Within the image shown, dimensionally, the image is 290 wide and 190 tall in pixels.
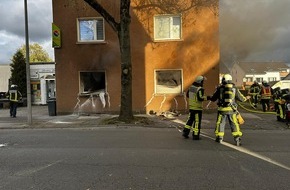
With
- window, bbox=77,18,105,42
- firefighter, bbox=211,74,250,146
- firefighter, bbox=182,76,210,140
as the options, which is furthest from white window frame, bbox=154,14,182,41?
firefighter, bbox=211,74,250,146

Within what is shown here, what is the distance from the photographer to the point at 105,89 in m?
17.0

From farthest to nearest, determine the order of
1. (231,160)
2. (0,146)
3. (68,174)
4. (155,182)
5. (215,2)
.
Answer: (215,2)
(0,146)
(231,160)
(68,174)
(155,182)

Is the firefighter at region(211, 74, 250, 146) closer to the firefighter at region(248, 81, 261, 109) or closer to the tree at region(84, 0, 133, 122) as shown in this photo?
the tree at region(84, 0, 133, 122)

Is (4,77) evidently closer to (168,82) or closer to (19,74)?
(19,74)

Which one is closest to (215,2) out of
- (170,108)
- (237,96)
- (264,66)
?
(170,108)

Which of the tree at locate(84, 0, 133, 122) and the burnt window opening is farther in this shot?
the burnt window opening

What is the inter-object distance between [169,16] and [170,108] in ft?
15.4

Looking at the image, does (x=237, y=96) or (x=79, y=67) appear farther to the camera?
(x=79, y=67)

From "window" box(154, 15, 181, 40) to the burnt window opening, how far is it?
3578 millimetres

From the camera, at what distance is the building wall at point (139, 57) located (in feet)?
53.7

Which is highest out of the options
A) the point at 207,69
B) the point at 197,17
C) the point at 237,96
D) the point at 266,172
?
the point at 197,17

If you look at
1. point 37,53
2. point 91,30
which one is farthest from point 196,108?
point 37,53

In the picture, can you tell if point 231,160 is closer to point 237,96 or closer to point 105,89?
point 237,96

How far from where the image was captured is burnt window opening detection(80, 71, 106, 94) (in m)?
17.2
